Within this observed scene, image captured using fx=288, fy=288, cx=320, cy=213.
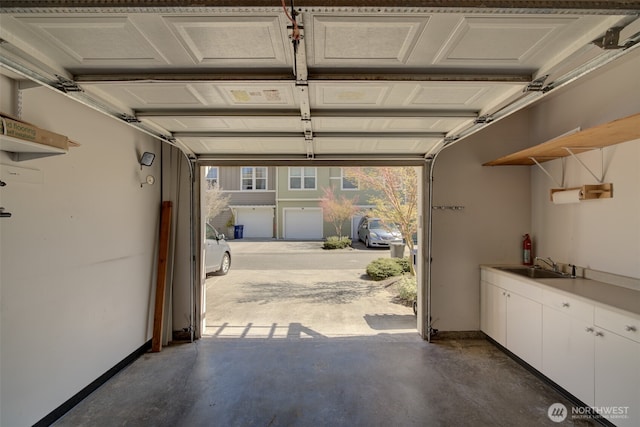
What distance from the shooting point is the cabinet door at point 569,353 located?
7.21 feet

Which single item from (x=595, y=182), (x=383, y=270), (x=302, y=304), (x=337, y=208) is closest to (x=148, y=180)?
(x=302, y=304)

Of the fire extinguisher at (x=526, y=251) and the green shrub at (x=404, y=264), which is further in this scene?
the green shrub at (x=404, y=264)

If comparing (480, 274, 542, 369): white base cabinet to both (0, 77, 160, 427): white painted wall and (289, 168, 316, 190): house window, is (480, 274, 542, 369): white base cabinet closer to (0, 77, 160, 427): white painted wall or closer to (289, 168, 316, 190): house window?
(0, 77, 160, 427): white painted wall

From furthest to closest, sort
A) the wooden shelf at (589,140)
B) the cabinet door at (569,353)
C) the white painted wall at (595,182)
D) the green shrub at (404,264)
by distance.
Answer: the green shrub at (404,264) → the white painted wall at (595,182) → the cabinet door at (569,353) → the wooden shelf at (589,140)

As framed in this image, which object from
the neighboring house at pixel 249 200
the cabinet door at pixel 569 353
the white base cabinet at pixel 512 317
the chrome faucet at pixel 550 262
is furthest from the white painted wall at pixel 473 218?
the neighboring house at pixel 249 200

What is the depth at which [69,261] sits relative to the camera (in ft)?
7.60

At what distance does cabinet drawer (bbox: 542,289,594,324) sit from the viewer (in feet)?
7.25

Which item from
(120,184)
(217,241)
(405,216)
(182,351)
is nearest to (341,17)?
(120,184)

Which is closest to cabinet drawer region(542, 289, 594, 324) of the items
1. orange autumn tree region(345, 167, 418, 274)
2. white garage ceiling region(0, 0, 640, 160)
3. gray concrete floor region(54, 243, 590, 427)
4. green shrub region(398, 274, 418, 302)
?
gray concrete floor region(54, 243, 590, 427)

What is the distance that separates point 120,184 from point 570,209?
471 cm

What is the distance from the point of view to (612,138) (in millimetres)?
2365

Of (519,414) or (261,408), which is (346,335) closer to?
(261,408)

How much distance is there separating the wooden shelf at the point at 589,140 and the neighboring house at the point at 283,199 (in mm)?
11684

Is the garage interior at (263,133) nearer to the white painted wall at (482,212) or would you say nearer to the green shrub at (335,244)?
the white painted wall at (482,212)
